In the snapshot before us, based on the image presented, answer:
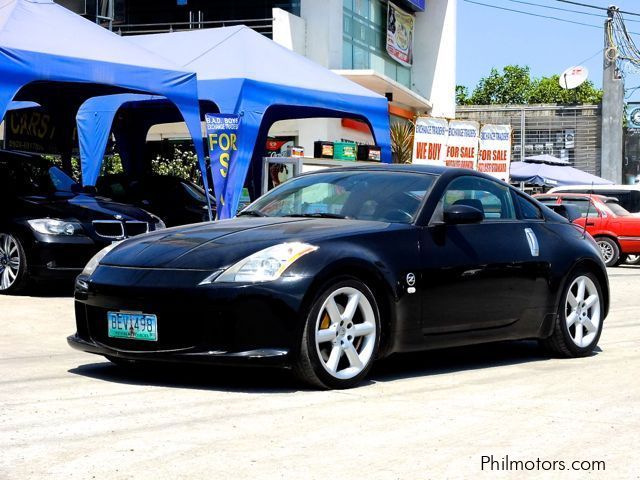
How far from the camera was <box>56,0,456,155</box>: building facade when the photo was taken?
97.5 ft

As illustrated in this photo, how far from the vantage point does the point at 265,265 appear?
6211 mm

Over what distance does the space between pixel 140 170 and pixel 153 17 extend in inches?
518

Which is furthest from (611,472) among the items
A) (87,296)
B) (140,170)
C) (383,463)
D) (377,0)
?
(377,0)

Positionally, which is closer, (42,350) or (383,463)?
(383,463)

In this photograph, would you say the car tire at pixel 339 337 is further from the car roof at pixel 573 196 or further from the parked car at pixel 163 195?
the car roof at pixel 573 196

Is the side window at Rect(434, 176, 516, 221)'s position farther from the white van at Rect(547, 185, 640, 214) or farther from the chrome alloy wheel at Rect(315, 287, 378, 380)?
the white van at Rect(547, 185, 640, 214)

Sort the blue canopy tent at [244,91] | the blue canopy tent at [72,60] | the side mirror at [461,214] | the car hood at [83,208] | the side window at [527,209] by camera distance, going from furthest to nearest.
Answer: the blue canopy tent at [244,91] < the blue canopy tent at [72,60] < the car hood at [83,208] < the side window at [527,209] < the side mirror at [461,214]

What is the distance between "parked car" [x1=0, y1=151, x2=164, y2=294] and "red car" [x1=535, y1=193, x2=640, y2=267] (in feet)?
40.9

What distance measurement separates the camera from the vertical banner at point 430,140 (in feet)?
76.3

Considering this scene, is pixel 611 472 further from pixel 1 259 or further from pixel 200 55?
pixel 200 55

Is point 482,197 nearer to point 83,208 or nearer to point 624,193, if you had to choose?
point 83,208

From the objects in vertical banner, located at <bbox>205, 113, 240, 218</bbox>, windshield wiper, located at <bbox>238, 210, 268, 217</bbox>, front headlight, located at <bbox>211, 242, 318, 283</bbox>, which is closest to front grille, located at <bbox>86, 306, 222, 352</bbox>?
front headlight, located at <bbox>211, 242, 318, 283</bbox>

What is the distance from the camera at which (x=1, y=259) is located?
483 inches

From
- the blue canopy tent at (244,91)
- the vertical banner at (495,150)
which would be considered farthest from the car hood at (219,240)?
the vertical banner at (495,150)
